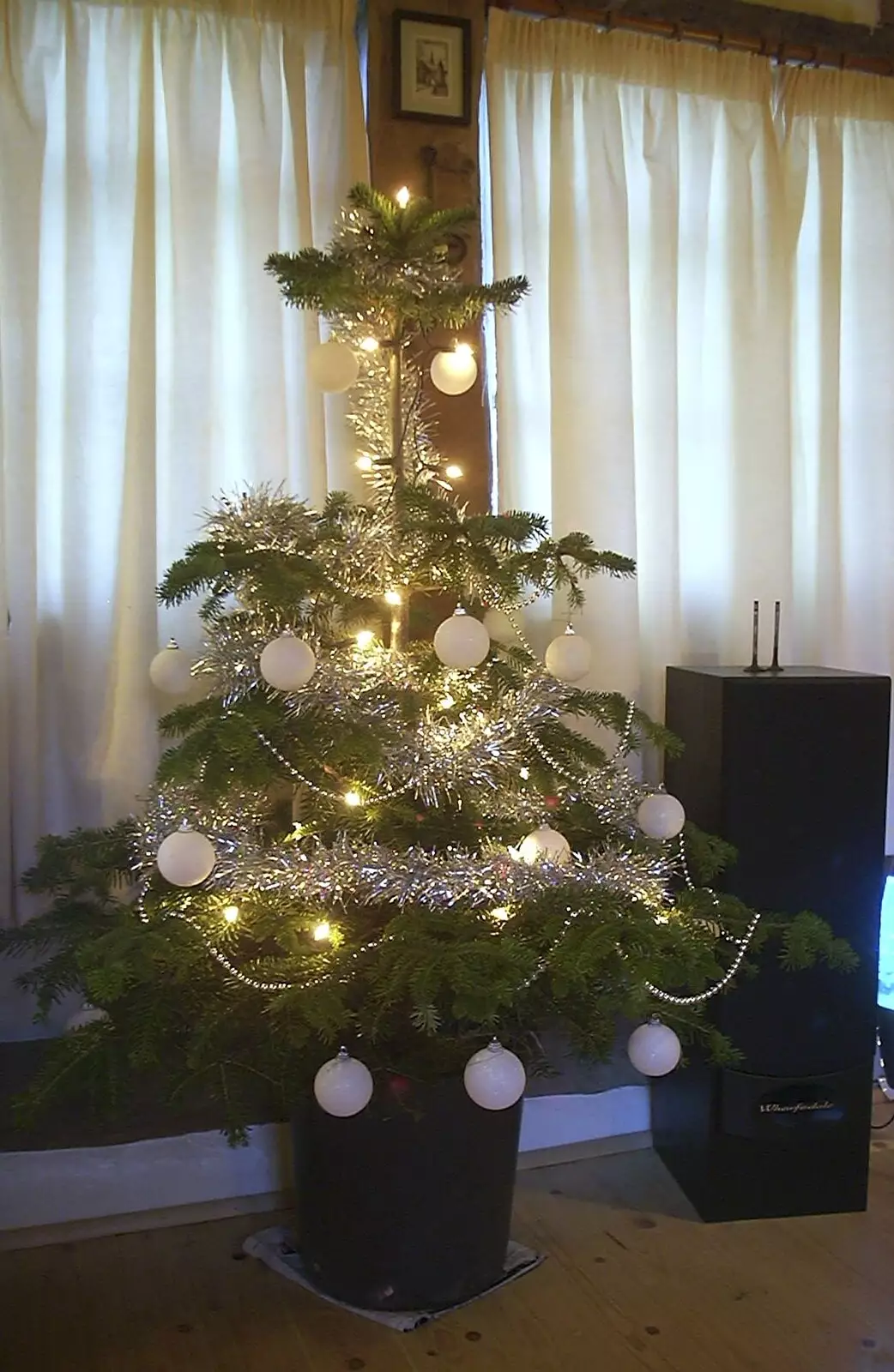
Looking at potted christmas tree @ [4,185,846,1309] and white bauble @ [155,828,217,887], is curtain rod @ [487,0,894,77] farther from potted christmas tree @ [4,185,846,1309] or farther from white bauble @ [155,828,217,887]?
white bauble @ [155,828,217,887]

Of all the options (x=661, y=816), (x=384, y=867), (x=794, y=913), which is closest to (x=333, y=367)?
(x=384, y=867)

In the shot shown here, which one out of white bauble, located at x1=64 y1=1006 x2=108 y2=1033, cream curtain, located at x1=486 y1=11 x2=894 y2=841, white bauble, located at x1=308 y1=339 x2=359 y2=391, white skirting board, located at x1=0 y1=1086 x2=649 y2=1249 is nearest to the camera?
white bauble, located at x1=308 y1=339 x2=359 y2=391

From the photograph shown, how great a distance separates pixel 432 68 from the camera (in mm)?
2117

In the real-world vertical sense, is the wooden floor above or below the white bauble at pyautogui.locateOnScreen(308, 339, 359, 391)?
below

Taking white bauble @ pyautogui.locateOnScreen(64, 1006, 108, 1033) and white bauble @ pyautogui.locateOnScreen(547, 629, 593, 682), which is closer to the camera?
white bauble @ pyautogui.locateOnScreen(547, 629, 593, 682)

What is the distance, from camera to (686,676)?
2.04 m

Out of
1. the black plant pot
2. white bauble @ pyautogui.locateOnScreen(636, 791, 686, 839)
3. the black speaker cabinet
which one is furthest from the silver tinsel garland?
the black speaker cabinet

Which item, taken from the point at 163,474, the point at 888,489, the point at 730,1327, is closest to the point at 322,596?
the point at 163,474

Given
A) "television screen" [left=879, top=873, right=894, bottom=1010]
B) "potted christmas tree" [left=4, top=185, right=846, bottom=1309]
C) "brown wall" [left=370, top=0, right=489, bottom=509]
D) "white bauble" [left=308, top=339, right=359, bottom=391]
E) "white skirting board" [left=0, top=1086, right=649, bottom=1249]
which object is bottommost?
"white skirting board" [left=0, top=1086, right=649, bottom=1249]

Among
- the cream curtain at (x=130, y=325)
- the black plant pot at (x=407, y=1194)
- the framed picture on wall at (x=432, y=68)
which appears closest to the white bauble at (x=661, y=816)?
the black plant pot at (x=407, y=1194)

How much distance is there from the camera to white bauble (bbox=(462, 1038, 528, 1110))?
1364mm

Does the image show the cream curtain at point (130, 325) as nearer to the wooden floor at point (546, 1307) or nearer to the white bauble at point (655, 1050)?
the wooden floor at point (546, 1307)

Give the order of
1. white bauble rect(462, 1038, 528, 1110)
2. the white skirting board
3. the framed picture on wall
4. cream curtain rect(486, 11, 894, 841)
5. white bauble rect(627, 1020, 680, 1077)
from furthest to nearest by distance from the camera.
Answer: cream curtain rect(486, 11, 894, 841) < the framed picture on wall < the white skirting board < white bauble rect(627, 1020, 680, 1077) < white bauble rect(462, 1038, 528, 1110)

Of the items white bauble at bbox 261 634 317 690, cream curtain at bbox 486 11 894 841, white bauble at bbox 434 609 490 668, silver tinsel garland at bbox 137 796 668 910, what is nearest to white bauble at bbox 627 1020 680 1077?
silver tinsel garland at bbox 137 796 668 910
